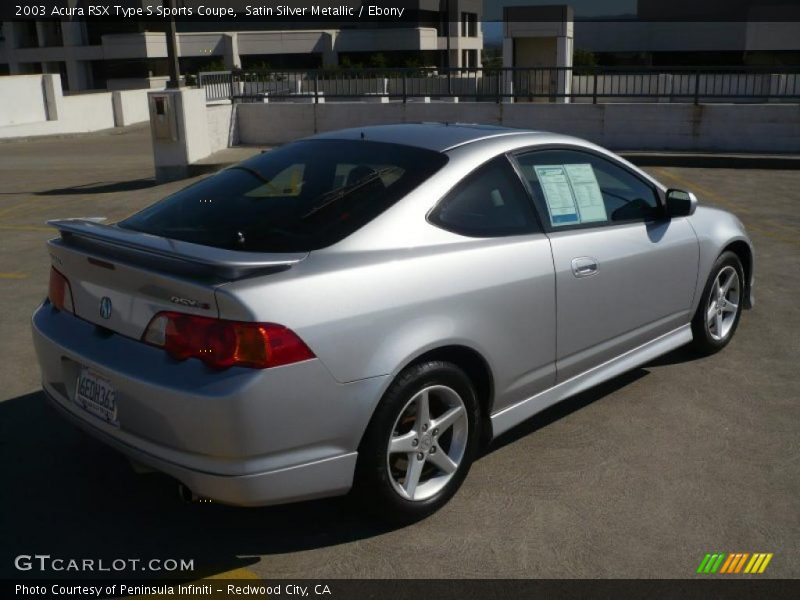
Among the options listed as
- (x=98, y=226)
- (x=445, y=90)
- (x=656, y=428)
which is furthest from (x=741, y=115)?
(x=98, y=226)

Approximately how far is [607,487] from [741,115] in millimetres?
14529

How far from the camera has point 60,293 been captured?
391 centimetres

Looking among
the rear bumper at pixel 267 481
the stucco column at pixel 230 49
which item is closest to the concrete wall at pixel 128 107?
the stucco column at pixel 230 49

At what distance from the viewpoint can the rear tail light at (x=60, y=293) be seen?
3.84m

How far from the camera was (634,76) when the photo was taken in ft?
58.9

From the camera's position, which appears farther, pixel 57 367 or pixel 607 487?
pixel 607 487

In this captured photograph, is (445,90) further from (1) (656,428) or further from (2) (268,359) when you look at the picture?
(2) (268,359)

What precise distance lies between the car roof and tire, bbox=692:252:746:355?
1.62 metres

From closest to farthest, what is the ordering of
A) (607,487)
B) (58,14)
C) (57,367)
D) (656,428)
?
1. (57,367)
2. (607,487)
3. (656,428)
4. (58,14)

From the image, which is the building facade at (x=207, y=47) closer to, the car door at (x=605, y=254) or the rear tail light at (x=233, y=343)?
the car door at (x=605, y=254)

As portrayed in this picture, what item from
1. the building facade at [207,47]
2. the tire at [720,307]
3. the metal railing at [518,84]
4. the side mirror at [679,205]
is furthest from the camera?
the building facade at [207,47]

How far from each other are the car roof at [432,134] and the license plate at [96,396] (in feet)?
5.88

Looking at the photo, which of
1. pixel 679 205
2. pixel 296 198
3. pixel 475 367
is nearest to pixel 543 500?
pixel 475 367

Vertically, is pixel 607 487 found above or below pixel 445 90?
below
